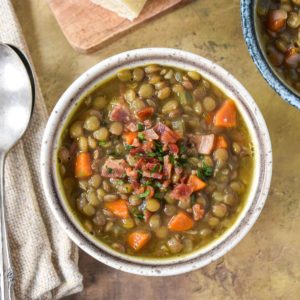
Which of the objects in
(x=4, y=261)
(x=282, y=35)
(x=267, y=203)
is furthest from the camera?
(x=267, y=203)

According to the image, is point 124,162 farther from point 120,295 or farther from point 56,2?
point 56,2

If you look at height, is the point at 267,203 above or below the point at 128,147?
below

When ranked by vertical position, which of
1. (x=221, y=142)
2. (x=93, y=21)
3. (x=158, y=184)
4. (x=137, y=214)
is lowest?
(x=137, y=214)

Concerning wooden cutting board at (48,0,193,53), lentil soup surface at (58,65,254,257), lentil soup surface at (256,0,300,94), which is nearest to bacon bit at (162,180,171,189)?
lentil soup surface at (58,65,254,257)

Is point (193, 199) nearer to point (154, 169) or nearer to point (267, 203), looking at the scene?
point (154, 169)

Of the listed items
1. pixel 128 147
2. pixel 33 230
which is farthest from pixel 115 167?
pixel 33 230

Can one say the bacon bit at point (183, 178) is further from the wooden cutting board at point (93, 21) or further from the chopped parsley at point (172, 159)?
the wooden cutting board at point (93, 21)

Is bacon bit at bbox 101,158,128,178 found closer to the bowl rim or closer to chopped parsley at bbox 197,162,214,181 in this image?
chopped parsley at bbox 197,162,214,181

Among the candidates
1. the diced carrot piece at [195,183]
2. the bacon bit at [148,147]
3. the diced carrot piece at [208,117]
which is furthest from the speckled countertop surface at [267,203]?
the bacon bit at [148,147]
